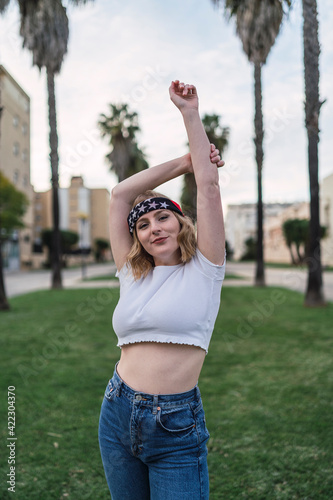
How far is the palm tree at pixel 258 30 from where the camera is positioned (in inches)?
517

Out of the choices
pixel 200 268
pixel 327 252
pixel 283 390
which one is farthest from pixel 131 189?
pixel 327 252

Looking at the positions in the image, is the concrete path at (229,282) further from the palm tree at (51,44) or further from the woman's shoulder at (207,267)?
the woman's shoulder at (207,267)

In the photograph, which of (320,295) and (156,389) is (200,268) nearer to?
(156,389)

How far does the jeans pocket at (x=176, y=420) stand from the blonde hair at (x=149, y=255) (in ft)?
1.70

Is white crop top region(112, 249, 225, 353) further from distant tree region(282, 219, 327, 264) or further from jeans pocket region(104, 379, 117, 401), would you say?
distant tree region(282, 219, 327, 264)

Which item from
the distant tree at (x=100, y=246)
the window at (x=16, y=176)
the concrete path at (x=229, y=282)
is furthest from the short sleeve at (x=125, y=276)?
the distant tree at (x=100, y=246)

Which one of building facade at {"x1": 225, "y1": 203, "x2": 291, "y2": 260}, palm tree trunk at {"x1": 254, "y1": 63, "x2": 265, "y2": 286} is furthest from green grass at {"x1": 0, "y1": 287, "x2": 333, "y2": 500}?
building facade at {"x1": 225, "y1": 203, "x2": 291, "y2": 260}

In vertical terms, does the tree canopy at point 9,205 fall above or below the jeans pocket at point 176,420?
above

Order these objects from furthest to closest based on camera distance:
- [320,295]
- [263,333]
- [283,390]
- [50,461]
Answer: [320,295]
[263,333]
[283,390]
[50,461]

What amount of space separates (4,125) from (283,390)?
41.8 meters

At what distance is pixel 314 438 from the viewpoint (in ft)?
12.4

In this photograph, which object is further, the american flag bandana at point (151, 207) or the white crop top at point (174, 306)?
the american flag bandana at point (151, 207)

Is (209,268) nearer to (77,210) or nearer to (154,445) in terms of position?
(154,445)

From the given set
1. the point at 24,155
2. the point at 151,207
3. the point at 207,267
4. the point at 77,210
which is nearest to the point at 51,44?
the point at 151,207
